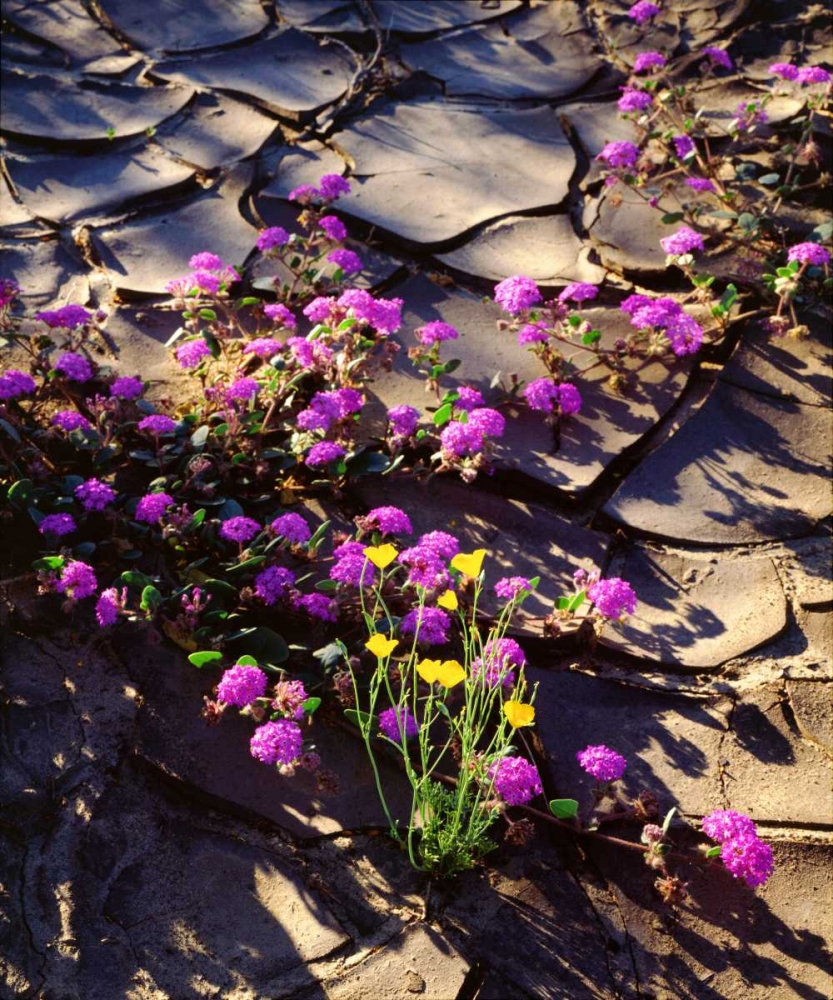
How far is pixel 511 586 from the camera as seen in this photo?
2453 mm

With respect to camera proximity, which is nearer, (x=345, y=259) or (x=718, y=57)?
(x=345, y=259)

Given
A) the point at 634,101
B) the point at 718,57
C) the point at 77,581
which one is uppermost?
the point at 718,57

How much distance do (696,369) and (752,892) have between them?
1.66 m

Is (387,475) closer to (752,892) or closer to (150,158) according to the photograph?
(752,892)

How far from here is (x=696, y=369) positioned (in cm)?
328

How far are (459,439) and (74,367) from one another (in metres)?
1.04

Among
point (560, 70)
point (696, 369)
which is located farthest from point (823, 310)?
point (560, 70)

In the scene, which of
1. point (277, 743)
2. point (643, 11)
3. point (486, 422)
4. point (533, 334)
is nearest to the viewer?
point (277, 743)

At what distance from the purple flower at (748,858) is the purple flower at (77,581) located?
56.3 inches

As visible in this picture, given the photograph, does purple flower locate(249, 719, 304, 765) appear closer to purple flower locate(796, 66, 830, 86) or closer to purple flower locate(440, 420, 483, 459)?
purple flower locate(440, 420, 483, 459)

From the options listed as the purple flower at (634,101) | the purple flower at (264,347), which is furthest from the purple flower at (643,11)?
the purple flower at (264,347)

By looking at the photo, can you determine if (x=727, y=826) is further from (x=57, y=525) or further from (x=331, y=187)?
(x=331, y=187)

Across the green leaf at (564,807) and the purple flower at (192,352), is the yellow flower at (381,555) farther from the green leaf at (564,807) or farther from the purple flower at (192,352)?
the purple flower at (192,352)

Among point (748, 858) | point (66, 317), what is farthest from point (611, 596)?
point (66, 317)
